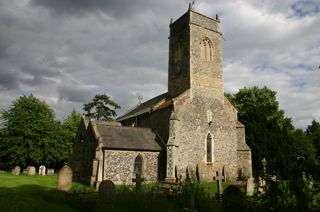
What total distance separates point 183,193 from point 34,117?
107 ft

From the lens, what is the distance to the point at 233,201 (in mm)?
11312

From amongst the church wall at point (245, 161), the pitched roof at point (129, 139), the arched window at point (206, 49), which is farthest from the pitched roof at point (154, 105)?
the church wall at point (245, 161)

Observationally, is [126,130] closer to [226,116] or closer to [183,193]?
[226,116]

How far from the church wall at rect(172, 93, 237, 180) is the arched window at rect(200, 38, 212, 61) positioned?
398 cm

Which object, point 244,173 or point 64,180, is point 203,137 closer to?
point 244,173

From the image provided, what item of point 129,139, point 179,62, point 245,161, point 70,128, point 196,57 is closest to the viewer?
point 129,139

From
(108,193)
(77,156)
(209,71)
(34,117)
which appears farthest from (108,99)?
(108,193)

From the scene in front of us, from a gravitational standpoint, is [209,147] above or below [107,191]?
above

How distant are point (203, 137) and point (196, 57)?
741 cm

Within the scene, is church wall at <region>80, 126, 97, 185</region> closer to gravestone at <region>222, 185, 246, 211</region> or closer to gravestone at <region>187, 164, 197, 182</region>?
gravestone at <region>187, 164, 197, 182</region>

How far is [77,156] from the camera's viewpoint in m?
29.1

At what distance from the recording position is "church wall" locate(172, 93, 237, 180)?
24547mm

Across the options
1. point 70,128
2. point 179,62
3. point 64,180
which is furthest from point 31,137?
point 64,180

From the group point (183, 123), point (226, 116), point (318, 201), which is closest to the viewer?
point (318, 201)
